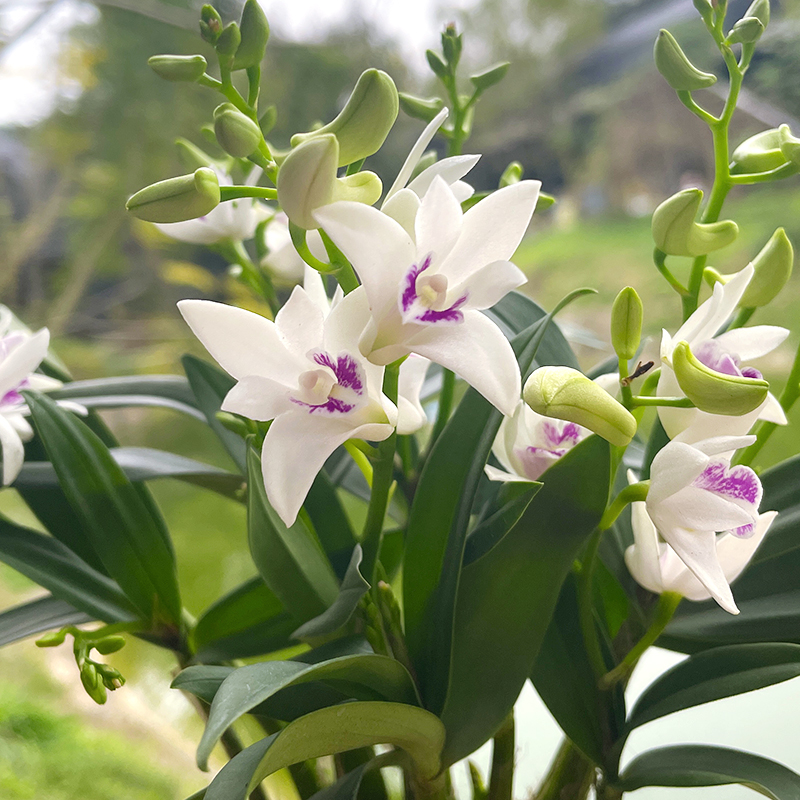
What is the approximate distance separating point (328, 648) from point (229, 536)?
72 cm

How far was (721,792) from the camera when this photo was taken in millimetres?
420

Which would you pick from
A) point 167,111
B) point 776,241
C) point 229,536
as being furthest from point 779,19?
point 167,111

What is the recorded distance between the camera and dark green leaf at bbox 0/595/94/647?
0.34 metres

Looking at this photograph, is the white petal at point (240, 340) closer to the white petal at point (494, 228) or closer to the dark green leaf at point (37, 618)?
the white petal at point (494, 228)

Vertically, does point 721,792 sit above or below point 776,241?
below

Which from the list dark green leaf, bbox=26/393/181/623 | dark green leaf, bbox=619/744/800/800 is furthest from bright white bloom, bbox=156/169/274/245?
dark green leaf, bbox=619/744/800/800

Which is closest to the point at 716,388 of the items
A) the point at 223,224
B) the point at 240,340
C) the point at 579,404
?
the point at 579,404

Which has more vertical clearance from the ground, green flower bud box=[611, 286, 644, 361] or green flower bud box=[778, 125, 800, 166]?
green flower bud box=[778, 125, 800, 166]

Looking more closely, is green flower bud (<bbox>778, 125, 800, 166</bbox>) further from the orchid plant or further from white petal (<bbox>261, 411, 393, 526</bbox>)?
white petal (<bbox>261, 411, 393, 526</bbox>)

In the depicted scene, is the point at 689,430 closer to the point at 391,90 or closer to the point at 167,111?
the point at 391,90

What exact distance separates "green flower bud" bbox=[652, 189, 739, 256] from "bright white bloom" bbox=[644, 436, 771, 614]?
82 millimetres

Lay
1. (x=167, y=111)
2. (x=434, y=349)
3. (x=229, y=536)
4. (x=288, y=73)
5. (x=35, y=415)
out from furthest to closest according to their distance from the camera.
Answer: (x=167, y=111) < (x=288, y=73) < (x=229, y=536) < (x=35, y=415) < (x=434, y=349)

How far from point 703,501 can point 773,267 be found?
0.10m

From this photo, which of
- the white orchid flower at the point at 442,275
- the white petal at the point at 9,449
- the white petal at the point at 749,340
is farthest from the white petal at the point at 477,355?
the white petal at the point at 9,449
